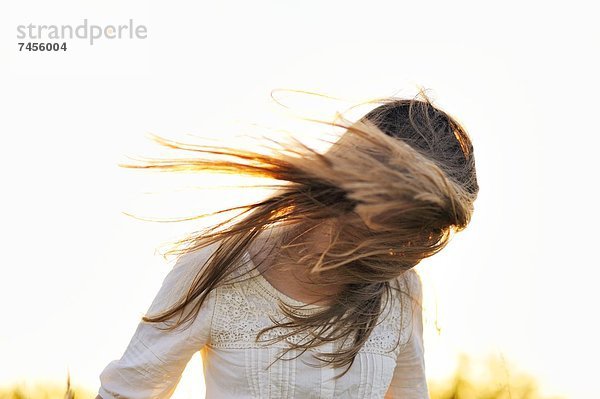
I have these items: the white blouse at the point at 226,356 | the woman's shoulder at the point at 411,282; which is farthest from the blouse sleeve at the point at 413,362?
the white blouse at the point at 226,356

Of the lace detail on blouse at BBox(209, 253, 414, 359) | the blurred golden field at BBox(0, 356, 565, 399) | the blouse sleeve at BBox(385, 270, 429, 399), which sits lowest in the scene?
the blurred golden field at BBox(0, 356, 565, 399)

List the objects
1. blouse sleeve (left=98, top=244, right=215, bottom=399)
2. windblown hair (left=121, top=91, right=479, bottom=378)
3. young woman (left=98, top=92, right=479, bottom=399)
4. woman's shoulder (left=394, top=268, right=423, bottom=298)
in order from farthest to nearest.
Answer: woman's shoulder (left=394, top=268, right=423, bottom=298), blouse sleeve (left=98, top=244, right=215, bottom=399), young woman (left=98, top=92, right=479, bottom=399), windblown hair (left=121, top=91, right=479, bottom=378)

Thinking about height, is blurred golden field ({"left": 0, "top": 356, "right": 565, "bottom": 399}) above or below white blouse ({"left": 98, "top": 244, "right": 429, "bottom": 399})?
below

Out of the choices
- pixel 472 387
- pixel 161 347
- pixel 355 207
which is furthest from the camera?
pixel 472 387

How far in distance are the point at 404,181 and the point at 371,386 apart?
2.07 feet

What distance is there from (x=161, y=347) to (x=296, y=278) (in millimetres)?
361

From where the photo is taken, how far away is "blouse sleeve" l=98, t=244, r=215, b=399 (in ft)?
8.52

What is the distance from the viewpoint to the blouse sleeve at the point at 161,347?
102 inches

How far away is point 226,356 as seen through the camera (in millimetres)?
2641

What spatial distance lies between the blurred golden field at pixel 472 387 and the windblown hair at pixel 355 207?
4.58 feet

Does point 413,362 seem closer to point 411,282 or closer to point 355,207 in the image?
point 411,282

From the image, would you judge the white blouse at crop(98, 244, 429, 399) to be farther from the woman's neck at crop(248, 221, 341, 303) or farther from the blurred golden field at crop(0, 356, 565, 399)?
the blurred golden field at crop(0, 356, 565, 399)

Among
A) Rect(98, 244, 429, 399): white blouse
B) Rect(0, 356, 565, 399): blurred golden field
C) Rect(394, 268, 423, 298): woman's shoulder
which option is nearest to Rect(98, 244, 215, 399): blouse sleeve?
Rect(98, 244, 429, 399): white blouse

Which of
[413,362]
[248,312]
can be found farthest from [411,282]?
[248,312]
